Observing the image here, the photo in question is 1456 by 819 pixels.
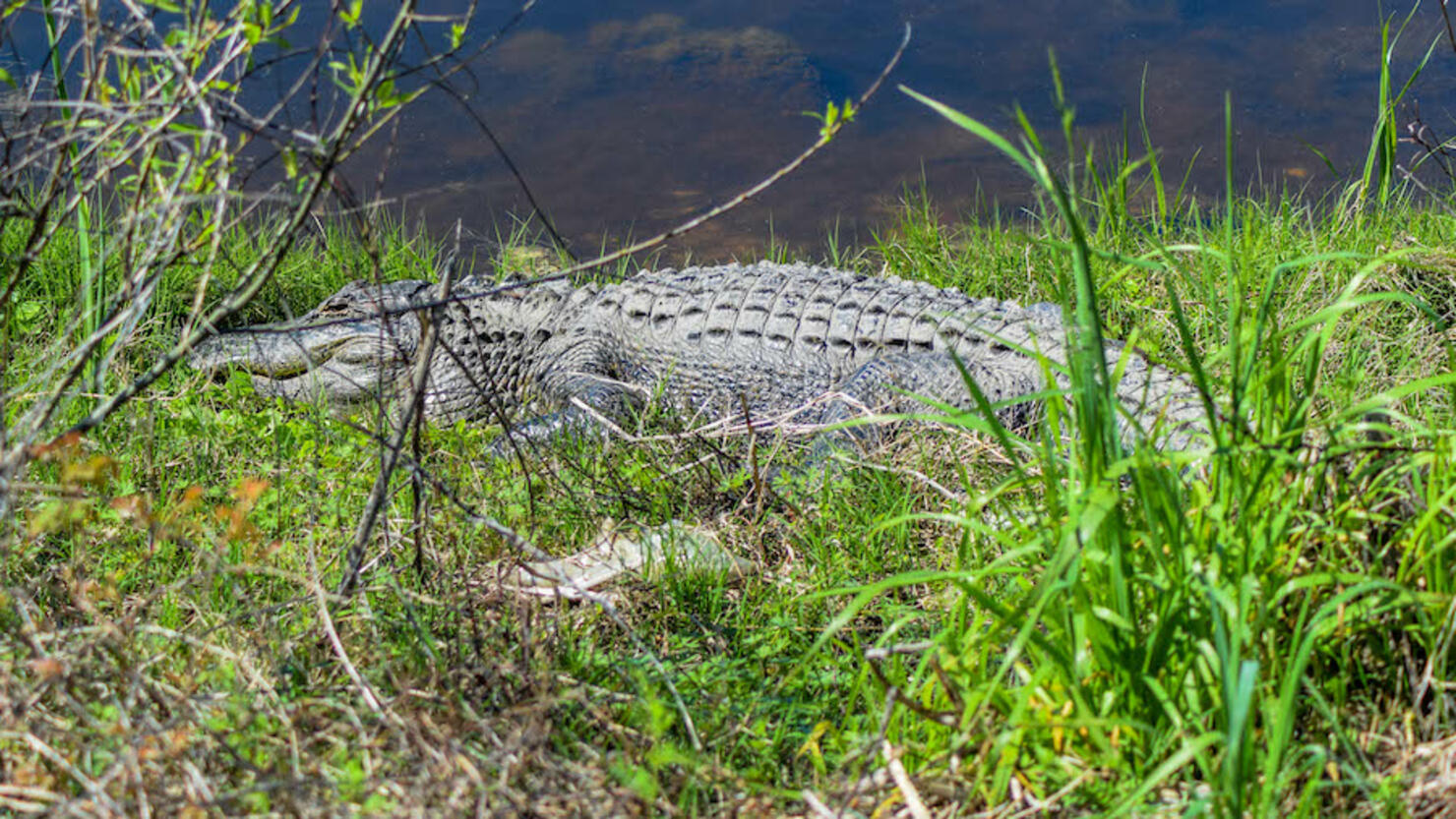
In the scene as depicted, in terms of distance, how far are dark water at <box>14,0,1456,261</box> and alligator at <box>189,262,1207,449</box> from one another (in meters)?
1.62

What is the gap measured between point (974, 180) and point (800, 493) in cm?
485

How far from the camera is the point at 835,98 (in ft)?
27.7

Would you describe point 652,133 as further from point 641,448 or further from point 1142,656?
point 1142,656

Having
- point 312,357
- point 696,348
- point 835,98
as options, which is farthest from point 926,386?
point 835,98

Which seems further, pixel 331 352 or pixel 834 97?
pixel 834 97

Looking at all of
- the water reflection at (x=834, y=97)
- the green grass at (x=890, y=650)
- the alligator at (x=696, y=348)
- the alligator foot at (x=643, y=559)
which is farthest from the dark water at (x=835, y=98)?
the green grass at (x=890, y=650)

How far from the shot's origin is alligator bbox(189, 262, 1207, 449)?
445cm

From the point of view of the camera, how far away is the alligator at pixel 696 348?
445cm

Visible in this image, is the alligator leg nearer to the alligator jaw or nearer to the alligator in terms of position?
the alligator

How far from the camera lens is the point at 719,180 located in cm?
776

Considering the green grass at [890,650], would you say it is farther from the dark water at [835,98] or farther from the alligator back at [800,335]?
the dark water at [835,98]

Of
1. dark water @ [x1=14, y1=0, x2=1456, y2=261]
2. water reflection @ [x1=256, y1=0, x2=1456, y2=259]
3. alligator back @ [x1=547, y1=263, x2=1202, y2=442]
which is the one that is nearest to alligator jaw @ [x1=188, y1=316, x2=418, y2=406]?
alligator back @ [x1=547, y1=263, x2=1202, y2=442]

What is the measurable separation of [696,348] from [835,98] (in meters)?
3.93

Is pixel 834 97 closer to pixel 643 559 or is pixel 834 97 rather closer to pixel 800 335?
pixel 800 335
